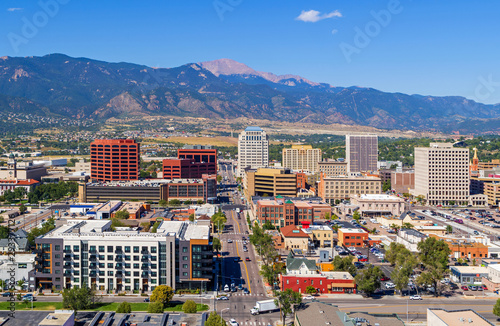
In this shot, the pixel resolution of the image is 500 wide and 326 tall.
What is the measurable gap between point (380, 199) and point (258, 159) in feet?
155

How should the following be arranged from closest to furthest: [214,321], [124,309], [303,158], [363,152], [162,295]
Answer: [214,321]
[124,309]
[162,295]
[363,152]
[303,158]

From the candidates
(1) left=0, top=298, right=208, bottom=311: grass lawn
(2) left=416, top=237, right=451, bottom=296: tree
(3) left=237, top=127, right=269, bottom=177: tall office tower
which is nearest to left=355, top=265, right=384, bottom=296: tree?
(2) left=416, top=237, right=451, bottom=296: tree

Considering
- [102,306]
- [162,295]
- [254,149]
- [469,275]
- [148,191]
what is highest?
[254,149]

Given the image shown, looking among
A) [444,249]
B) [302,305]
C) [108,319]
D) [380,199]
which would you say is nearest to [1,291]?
[108,319]

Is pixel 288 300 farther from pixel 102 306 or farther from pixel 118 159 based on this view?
pixel 118 159

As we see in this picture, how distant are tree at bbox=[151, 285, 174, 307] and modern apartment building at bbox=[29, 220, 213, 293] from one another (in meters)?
2.90

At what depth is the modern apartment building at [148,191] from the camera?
92375 mm

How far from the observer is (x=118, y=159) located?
344 feet

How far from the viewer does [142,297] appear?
4181 cm

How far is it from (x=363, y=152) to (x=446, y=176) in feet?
111

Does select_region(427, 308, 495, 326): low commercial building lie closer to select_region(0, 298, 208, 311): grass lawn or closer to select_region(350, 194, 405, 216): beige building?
select_region(0, 298, 208, 311): grass lawn

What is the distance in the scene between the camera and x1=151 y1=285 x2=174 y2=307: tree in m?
39.0

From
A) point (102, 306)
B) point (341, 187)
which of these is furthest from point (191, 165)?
point (102, 306)

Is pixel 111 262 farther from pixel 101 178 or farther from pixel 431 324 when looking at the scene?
pixel 101 178
